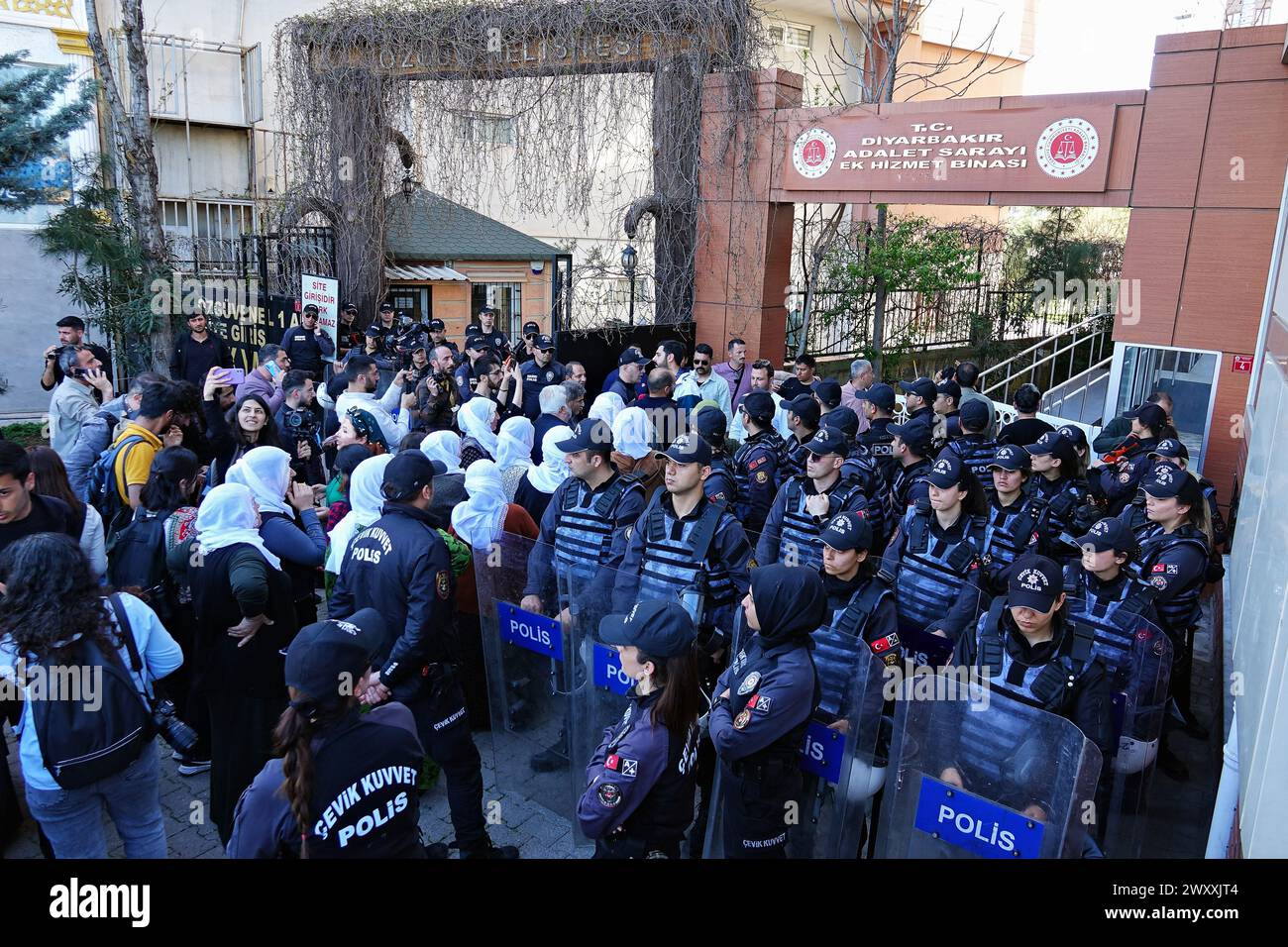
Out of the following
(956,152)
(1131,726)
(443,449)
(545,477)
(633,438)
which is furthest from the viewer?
(956,152)

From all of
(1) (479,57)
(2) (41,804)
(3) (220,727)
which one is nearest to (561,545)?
(3) (220,727)

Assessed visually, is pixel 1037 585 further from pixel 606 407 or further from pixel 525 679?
pixel 606 407

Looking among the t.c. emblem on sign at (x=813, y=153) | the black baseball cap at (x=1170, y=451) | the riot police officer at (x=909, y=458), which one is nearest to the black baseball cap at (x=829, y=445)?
the riot police officer at (x=909, y=458)

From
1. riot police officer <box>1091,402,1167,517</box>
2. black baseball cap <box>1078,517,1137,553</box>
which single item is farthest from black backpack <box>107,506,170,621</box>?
riot police officer <box>1091,402,1167,517</box>

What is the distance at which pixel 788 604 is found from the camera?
10.6 ft

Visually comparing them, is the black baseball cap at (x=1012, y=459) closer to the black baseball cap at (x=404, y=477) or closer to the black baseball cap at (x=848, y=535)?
the black baseball cap at (x=848, y=535)

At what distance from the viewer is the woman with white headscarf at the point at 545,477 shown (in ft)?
19.6

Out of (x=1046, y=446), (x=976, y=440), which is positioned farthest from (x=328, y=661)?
(x=976, y=440)

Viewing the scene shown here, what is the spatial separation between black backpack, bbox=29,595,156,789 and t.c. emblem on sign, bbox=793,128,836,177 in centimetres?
1018

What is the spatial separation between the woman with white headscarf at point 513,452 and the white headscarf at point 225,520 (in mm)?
2256

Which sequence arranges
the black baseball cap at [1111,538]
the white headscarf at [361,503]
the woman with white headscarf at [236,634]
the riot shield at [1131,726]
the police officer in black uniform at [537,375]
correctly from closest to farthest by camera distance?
the riot shield at [1131,726], the woman with white headscarf at [236,634], the black baseball cap at [1111,538], the white headscarf at [361,503], the police officer in black uniform at [537,375]

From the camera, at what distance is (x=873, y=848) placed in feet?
12.1

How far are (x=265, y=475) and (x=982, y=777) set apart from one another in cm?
360

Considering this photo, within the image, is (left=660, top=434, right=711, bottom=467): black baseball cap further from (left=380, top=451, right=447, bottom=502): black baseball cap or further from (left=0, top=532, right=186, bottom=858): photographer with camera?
(left=0, top=532, right=186, bottom=858): photographer with camera
